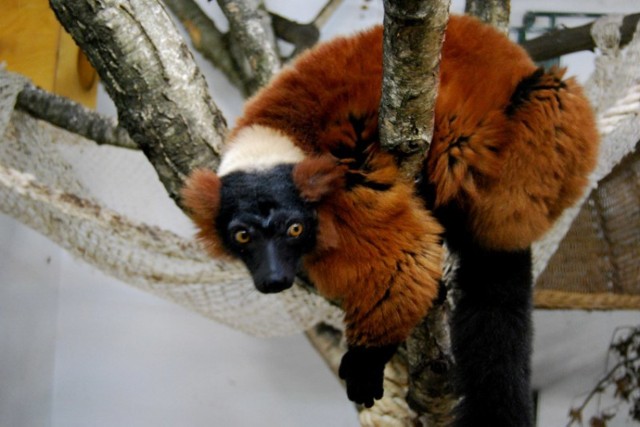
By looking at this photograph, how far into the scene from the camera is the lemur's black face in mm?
1688

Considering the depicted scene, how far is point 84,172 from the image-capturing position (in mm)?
3203

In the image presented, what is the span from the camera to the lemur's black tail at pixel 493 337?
1.92m

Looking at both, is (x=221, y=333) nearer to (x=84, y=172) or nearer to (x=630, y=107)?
(x=84, y=172)

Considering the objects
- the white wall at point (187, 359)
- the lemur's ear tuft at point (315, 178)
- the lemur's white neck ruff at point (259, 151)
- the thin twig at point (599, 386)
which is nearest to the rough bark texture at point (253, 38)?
the white wall at point (187, 359)

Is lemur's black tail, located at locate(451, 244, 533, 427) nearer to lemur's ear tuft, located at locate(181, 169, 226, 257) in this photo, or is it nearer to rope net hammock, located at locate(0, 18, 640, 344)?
rope net hammock, located at locate(0, 18, 640, 344)

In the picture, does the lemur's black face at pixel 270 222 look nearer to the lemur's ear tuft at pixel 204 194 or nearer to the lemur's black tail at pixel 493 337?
the lemur's ear tuft at pixel 204 194

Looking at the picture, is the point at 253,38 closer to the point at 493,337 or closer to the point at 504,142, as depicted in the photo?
the point at 504,142

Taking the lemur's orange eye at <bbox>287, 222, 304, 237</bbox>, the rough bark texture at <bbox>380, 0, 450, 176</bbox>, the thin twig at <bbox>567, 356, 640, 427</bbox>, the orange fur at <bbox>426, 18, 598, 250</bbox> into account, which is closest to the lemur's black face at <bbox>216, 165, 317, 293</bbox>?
the lemur's orange eye at <bbox>287, 222, 304, 237</bbox>

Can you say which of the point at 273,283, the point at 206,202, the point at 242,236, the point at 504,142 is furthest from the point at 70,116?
the point at 504,142

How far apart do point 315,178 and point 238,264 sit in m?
0.85

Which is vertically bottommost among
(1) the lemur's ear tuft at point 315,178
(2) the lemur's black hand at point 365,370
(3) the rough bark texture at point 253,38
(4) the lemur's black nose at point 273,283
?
(2) the lemur's black hand at point 365,370

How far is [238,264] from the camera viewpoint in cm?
247

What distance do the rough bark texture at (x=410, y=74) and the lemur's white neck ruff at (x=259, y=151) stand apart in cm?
28

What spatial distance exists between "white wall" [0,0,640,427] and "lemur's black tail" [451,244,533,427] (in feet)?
6.45
